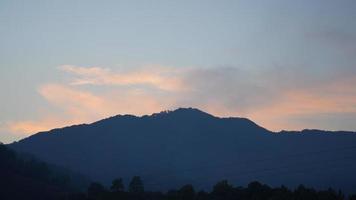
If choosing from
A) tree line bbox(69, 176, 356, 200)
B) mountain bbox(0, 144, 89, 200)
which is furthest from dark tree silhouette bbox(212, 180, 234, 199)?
mountain bbox(0, 144, 89, 200)

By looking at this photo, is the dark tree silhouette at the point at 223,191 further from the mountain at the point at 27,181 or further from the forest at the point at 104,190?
the mountain at the point at 27,181

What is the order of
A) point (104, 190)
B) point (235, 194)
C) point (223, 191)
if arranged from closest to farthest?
point (235, 194) < point (223, 191) < point (104, 190)

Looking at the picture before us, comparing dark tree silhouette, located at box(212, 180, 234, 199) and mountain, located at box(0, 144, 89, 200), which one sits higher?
mountain, located at box(0, 144, 89, 200)

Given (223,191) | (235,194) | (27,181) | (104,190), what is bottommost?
(235,194)

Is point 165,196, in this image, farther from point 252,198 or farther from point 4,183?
point 4,183

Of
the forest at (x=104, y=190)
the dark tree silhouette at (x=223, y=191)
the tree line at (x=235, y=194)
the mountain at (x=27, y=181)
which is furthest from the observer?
the mountain at (x=27, y=181)

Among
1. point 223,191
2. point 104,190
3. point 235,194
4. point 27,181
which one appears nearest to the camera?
point 235,194

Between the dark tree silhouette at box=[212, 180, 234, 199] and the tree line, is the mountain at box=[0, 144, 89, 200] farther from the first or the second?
the dark tree silhouette at box=[212, 180, 234, 199]

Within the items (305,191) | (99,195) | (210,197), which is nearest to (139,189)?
(99,195)

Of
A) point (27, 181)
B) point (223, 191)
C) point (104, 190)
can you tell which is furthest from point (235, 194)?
point (27, 181)

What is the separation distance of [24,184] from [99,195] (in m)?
39.3

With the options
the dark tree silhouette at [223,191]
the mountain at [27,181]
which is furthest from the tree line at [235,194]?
the mountain at [27,181]

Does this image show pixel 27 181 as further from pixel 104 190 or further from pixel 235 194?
pixel 235 194

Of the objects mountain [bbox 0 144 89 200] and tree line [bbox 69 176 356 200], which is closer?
tree line [bbox 69 176 356 200]
